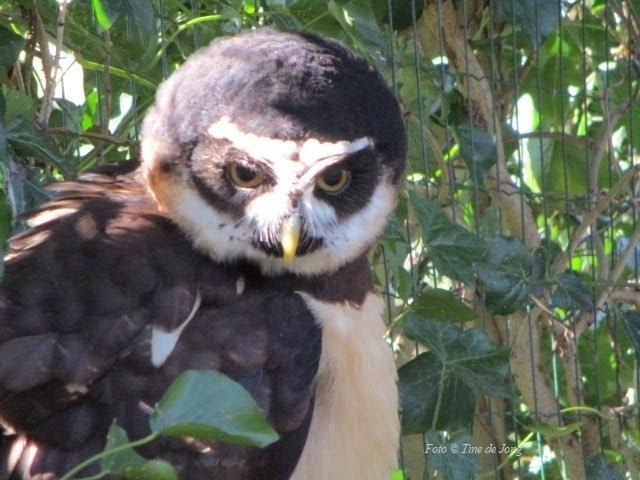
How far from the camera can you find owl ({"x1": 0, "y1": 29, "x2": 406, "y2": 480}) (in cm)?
183

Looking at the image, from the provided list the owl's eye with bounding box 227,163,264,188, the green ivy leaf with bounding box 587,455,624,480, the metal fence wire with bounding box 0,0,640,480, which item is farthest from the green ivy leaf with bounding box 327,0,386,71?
the green ivy leaf with bounding box 587,455,624,480

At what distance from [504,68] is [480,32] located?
7.4 inches

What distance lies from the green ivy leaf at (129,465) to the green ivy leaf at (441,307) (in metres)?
1.02

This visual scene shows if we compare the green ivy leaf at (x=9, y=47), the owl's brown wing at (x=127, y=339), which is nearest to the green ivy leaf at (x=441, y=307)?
the owl's brown wing at (x=127, y=339)

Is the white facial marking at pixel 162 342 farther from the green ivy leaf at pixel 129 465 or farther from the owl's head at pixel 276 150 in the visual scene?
the green ivy leaf at pixel 129 465

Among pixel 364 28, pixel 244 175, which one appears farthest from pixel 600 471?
pixel 244 175

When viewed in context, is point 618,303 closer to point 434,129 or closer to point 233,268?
point 434,129

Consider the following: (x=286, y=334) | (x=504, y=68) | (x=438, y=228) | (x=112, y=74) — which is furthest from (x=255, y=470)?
(x=504, y=68)

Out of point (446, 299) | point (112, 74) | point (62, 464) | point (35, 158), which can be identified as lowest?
point (62, 464)

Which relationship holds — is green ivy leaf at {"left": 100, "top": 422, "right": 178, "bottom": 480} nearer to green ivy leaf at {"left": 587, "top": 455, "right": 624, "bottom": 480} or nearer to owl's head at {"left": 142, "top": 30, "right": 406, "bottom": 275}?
owl's head at {"left": 142, "top": 30, "right": 406, "bottom": 275}

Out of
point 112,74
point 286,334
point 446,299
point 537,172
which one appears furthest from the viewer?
point 537,172

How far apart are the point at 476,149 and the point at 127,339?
1.02 metres

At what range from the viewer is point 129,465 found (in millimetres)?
1295

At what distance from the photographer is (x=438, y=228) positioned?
2.28 m
